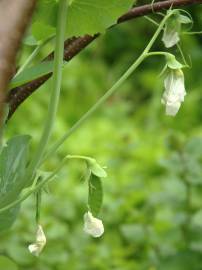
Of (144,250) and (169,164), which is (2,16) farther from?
(144,250)

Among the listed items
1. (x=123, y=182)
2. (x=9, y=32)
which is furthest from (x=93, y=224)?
(x=123, y=182)

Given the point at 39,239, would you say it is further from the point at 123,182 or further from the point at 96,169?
the point at 123,182

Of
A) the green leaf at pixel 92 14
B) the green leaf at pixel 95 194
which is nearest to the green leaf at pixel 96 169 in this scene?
the green leaf at pixel 95 194

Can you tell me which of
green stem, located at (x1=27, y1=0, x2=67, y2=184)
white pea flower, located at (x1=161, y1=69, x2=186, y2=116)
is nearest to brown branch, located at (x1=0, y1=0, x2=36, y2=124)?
green stem, located at (x1=27, y1=0, x2=67, y2=184)

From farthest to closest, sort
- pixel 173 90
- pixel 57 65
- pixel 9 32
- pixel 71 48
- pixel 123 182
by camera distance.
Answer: pixel 123 182
pixel 71 48
pixel 173 90
pixel 57 65
pixel 9 32

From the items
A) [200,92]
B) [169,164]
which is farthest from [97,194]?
[200,92]

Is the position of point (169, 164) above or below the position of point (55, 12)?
below
